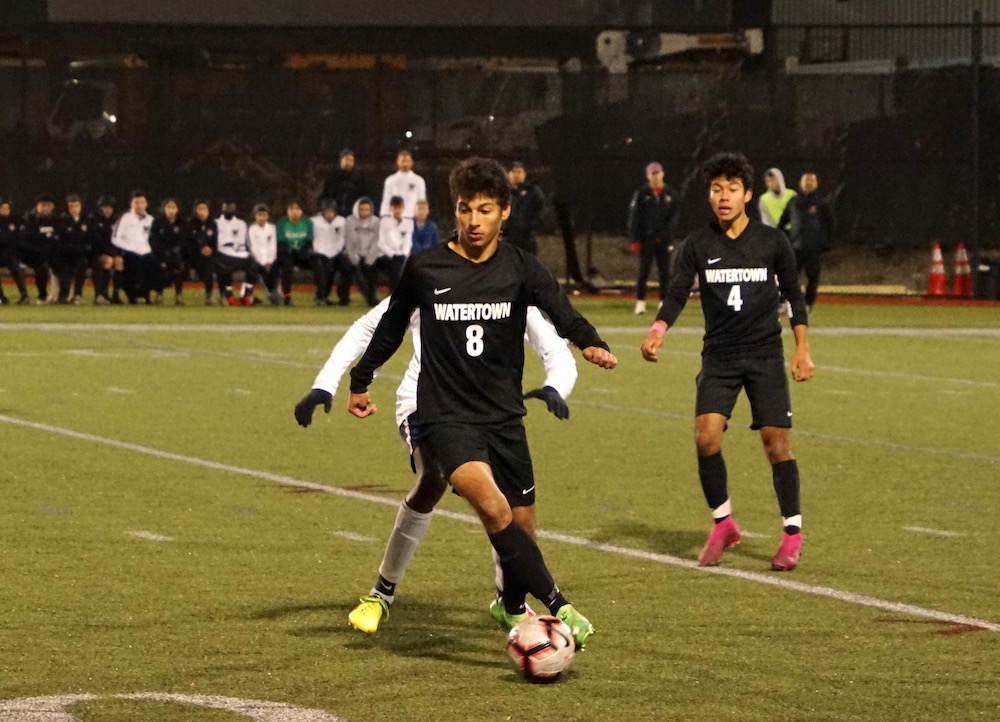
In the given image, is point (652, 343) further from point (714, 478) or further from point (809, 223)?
point (809, 223)

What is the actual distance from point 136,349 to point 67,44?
15.2 metres

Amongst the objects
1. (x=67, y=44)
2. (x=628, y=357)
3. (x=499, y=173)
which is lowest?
(x=628, y=357)

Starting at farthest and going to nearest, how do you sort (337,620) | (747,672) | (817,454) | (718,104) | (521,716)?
1. (718,104)
2. (817,454)
3. (337,620)
4. (747,672)
5. (521,716)

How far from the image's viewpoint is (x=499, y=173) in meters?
6.92

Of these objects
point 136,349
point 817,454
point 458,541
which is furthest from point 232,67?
point 458,541

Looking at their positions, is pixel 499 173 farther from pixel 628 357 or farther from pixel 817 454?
pixel 628 357

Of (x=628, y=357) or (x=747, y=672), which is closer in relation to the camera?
(x=747, y=672)

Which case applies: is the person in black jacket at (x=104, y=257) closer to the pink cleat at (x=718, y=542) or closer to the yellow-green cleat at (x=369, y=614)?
the pink cleat at (x=718, y=542)

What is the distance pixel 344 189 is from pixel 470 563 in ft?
68.1

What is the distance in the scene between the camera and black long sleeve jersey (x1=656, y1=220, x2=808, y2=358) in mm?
9109

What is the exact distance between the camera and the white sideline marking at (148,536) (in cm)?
943

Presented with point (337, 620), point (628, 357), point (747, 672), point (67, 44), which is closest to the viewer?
point (747, 672)

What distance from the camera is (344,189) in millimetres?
29312

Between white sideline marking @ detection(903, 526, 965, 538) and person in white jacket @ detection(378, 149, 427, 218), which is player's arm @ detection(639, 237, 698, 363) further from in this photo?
person in white jacket @ detection(378, 149, 427, 218)
